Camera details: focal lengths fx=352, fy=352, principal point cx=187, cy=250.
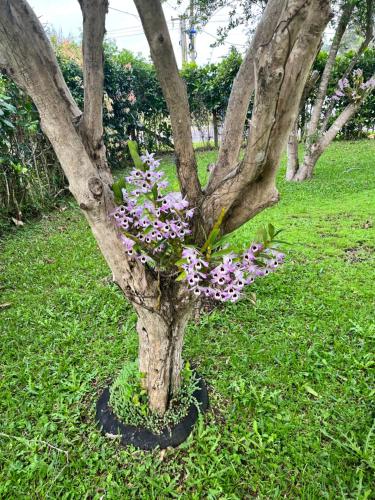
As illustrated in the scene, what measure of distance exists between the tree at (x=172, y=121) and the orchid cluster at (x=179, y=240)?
0.08 metres

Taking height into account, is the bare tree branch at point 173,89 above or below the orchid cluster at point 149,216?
above

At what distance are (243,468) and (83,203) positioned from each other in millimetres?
1442

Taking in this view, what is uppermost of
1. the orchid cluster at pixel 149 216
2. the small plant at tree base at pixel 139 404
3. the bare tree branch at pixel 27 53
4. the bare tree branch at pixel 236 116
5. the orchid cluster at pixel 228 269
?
the bare tree branch at pixel 27 53

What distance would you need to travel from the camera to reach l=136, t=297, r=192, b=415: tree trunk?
1622mm

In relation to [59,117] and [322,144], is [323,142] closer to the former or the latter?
[322,144]

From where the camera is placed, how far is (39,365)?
2398 mm

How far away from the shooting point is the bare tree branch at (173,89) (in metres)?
1.18

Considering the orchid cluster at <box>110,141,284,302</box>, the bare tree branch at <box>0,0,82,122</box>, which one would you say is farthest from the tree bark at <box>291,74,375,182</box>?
the bare tree branch at <box>0,0,82,122</box>

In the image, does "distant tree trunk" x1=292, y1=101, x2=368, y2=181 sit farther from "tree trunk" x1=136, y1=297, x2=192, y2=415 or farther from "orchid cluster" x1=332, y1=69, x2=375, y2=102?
"tree trunk" x1=136, y1=297, x2=192, y2=415

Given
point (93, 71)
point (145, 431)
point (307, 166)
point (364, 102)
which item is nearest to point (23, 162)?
point (93, 71)

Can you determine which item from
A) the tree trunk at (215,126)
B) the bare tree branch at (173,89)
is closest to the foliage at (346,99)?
the tree trunk at (215,126)

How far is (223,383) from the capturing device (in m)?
2.16

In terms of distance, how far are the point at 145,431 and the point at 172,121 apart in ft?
4.96

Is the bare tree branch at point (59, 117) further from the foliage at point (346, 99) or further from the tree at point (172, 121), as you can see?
the foliage at point (346, 99)
